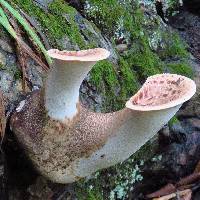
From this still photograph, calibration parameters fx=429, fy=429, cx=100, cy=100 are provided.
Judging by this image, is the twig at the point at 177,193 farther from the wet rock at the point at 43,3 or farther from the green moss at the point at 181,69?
the wet rock at the point at 43,3

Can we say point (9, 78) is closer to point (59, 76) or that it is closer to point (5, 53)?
point (5, 53)

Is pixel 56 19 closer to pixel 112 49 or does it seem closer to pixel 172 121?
pixel 112 49

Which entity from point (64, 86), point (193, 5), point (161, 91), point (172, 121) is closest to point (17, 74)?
point (64, 86)

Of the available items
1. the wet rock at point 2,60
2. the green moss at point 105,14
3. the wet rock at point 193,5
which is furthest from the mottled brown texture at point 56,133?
the wet rock at point 193,5

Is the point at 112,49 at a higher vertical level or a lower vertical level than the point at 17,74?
lower

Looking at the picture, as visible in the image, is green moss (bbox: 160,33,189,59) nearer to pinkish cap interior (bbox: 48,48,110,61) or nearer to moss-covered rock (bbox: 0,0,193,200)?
moss-covered rock (bbox: 0,0,193,200)
